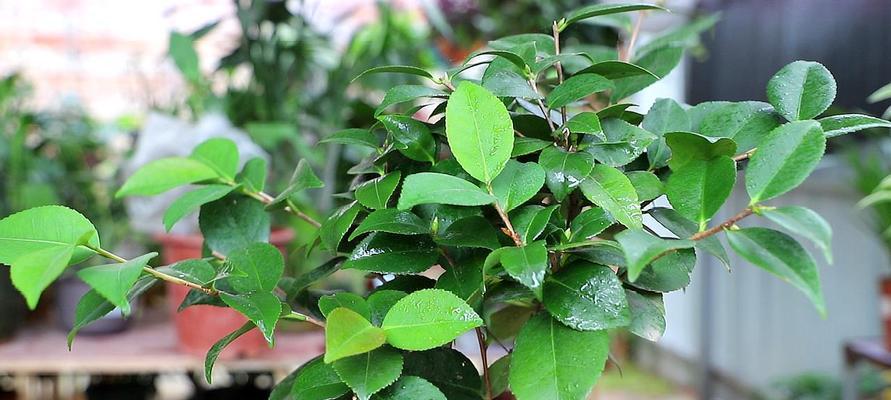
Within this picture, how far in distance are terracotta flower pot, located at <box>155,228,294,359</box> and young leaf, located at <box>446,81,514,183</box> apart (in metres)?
0.83

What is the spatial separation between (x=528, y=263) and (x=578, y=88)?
5.0 inches

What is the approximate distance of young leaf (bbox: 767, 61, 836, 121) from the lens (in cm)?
42

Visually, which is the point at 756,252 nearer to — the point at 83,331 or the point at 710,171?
the point at 710,171

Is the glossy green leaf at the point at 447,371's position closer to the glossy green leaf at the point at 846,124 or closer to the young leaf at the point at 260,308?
the young leaf at the point at 260,308

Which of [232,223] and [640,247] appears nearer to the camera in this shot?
[640,247]

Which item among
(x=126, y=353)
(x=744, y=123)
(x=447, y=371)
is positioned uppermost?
(x=744, y=123)

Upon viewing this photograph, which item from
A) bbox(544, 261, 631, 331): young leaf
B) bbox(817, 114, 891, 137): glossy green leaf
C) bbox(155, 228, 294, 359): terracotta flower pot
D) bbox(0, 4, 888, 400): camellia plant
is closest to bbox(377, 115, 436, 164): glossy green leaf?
bbox(0, 4, 888, 400): camellia plant

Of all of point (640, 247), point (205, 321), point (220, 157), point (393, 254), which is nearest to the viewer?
point (640, 247)

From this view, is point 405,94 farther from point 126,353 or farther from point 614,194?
point 126,353

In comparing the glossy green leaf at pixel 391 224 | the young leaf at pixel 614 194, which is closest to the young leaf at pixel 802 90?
the young leaf at pixel 614 194

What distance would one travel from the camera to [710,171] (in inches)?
15.2

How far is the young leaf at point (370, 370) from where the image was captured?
37cm

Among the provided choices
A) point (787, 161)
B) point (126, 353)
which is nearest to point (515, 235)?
point (787, 161)

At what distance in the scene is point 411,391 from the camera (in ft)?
1.29
